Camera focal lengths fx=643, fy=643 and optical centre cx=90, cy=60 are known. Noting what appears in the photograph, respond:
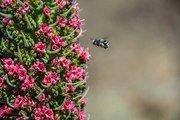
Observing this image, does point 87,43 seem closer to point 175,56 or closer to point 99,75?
point 99,75

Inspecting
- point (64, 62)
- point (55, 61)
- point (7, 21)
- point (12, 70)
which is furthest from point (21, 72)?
point (7, 21)

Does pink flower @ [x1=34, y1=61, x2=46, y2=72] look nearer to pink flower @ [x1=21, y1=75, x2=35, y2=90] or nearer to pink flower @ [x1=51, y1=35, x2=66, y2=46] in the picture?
pink flower @ [x1=21, y1=75, x2=35, y2=90]

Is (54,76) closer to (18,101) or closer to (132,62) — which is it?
(18,101)

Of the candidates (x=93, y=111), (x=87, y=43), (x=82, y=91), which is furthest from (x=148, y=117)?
(x=82, y=91)

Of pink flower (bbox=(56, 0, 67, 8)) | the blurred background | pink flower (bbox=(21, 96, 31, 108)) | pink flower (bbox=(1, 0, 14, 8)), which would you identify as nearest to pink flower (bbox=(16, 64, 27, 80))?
pink flower (bbox=(21, 96, 31, 108))

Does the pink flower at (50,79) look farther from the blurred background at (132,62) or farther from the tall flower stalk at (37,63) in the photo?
the blurred background at (132,62)

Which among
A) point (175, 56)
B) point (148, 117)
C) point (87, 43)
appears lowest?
point (148, 117)
